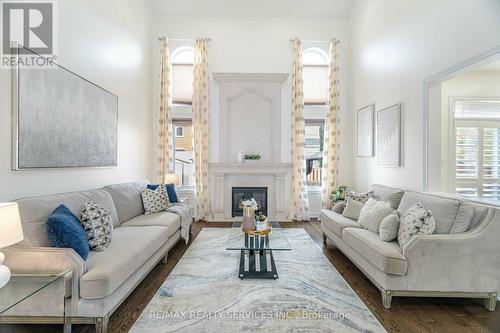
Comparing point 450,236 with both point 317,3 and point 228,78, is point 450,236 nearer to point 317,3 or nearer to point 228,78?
point 228,78

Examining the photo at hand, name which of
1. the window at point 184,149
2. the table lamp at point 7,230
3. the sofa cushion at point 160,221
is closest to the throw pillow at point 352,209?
the sofa cushion at point 160,221

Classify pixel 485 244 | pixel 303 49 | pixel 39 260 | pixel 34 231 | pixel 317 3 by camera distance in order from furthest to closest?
pixel 303 49
pixel 317 3
pixel 485 244
pixel 34 231
pixel 39 260

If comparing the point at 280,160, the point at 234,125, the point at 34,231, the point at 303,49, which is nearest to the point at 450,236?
the point at 34,231

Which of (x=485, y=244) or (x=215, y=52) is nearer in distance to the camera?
(x=485, y=244)

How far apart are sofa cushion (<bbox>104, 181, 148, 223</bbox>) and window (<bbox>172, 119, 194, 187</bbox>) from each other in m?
2.06

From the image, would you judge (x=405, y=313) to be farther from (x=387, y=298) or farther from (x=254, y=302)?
(x=254, y=302)

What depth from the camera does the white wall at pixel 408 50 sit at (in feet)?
9.84

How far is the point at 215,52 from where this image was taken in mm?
6477

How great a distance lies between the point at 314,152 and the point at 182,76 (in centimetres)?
356

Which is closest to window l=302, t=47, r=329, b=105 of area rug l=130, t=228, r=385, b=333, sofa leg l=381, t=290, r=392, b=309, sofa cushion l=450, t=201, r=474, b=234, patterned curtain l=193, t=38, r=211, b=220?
patterned curtain l=193, t=38, r=211, b=220

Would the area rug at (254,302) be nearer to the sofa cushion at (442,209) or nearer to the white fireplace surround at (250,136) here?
the sofa cushion at (442,209)

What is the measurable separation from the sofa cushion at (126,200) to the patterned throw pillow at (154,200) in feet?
0.31

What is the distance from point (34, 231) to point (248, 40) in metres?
5.61

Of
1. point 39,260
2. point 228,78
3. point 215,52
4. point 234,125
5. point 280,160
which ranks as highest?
point 215,52
